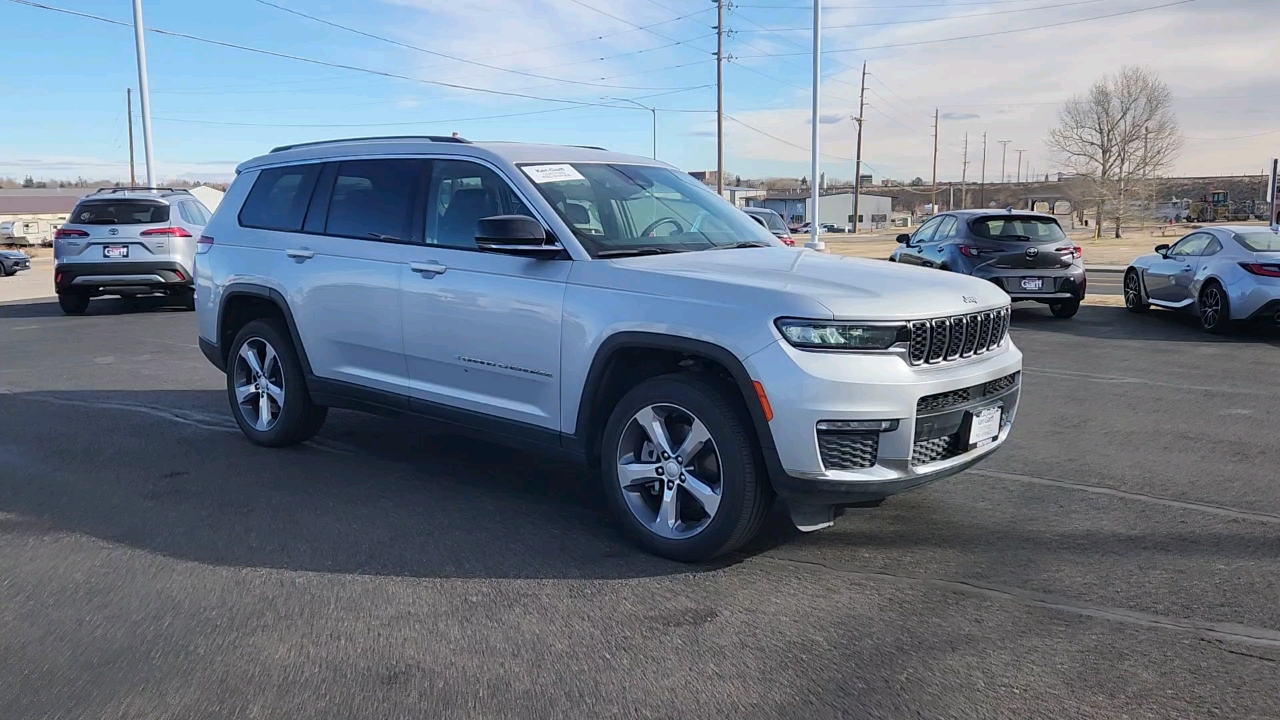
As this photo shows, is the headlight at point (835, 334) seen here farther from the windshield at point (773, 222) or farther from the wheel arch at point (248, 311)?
the windshield at point (773, 222)

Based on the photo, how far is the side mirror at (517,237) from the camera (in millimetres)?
4637

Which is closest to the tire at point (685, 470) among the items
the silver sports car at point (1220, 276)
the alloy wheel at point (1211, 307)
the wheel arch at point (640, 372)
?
the wheel arch at point (640, 372)

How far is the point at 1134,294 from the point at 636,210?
39.8ft

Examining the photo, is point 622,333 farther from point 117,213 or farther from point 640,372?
point 117,213

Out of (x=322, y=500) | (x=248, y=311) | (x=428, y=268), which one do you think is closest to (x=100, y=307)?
(x=248, y=311)

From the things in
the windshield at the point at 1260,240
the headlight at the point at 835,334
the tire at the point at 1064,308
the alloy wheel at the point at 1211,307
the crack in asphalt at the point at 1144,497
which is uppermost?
the windshield at the point at 1260,240

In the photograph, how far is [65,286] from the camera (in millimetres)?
14883

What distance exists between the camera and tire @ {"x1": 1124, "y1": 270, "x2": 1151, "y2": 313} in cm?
1475

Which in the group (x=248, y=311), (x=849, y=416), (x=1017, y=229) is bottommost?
(x=849, y=416)

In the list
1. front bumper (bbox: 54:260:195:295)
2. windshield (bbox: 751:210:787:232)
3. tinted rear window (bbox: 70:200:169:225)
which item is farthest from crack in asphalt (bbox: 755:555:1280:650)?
windshield (bbox: 751:210:787:232)

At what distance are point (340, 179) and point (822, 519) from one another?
3.63 meters

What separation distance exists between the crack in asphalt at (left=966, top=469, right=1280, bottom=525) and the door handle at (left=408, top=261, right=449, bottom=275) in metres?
Result: 3.31

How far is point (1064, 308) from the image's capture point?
14.4 m

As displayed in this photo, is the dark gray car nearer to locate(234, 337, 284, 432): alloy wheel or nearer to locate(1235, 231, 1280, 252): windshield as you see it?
locate(1235, 231, 1280, 252): windshield
